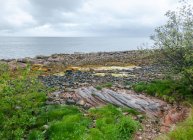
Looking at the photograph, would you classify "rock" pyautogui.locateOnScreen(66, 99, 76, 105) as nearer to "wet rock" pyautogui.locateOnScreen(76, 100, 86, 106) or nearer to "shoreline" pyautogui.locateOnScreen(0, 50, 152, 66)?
"wet rock" pyautogui.locateOnScreen(76, 100, 86, 106)

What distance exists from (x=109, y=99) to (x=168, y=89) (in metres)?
4.89

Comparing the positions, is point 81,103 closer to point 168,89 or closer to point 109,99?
point 109,99

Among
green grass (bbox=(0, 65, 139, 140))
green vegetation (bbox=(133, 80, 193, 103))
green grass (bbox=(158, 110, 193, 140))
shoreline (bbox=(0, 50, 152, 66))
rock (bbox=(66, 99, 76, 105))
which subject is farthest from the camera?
shoreline (bbox=(0, 50, 152, 66))

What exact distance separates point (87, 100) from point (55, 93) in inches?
109

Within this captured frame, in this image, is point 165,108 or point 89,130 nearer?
point 89,130

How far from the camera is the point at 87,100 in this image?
22.1 meters

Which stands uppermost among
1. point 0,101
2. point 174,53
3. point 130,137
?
point 174,53

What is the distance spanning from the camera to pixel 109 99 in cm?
2223

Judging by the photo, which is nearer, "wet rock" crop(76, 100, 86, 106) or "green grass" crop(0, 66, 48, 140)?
"green grass" crop(0, 66, 48, 140)

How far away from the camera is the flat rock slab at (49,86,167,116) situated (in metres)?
21.5

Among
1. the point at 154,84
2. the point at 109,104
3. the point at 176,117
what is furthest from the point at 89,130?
the point at 154,84

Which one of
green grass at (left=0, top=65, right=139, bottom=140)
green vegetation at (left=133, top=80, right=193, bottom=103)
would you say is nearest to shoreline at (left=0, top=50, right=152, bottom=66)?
green vegetation at (left=133, top=80, right=193, bottom=103)

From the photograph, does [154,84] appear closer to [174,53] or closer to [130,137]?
[174,53]

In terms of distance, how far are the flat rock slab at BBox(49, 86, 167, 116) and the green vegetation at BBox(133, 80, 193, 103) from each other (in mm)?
939
